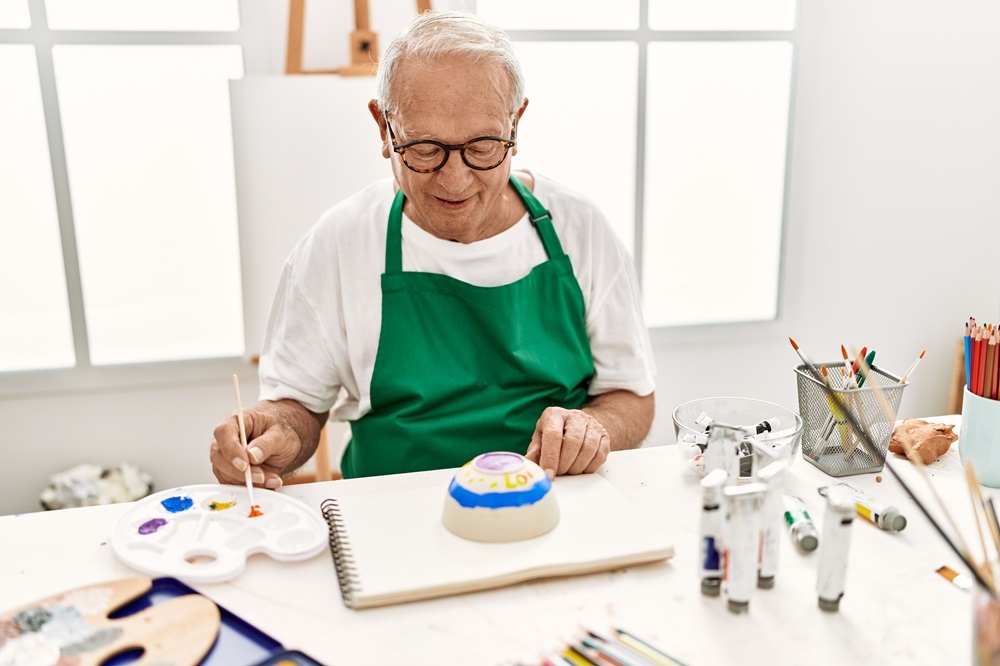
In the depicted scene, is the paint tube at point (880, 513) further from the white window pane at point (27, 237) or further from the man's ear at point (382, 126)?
the white window pane at point (27, 237)

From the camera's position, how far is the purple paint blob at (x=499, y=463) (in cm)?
114

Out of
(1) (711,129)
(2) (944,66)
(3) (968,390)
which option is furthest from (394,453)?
(2) (944,66)

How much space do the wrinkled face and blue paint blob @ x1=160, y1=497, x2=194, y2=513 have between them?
670mm

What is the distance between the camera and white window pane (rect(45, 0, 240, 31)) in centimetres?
253

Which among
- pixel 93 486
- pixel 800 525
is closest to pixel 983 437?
pixel 800 525

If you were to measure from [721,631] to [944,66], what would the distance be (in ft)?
9.73

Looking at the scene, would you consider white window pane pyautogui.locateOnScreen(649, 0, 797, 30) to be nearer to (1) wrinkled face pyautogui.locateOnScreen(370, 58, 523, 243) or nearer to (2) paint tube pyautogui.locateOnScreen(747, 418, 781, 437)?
(1) wrinkled face pyautogui.locateOnScreen(370, 58, 523, 243)

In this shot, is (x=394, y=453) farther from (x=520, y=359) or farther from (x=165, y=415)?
(x=165, y=415)

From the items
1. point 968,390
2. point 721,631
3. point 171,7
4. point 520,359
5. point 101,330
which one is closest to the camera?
point 721,631

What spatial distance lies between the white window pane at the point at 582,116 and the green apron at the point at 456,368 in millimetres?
1274

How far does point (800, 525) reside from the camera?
3.74ft

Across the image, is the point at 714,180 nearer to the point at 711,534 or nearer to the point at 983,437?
the point at 983,437

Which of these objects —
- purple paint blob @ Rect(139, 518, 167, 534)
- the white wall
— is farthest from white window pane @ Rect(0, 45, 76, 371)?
purple paint blob @ Rect(139, 518, 167, 534)

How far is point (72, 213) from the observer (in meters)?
2.62
